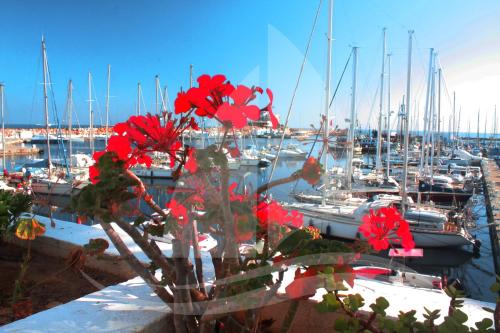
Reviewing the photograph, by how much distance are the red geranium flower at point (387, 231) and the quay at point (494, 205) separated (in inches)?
287

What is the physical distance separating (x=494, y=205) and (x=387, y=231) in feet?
62.9

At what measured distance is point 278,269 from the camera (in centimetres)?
114

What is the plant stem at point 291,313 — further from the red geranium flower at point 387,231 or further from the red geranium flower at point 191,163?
the red geranium flower at point 191,163

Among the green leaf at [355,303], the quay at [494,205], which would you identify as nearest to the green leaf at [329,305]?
the green leaf at [355,303]

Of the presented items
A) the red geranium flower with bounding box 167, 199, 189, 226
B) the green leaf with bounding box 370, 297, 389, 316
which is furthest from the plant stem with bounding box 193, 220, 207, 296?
the green leaf with bounding box 370, 297, 389, 316

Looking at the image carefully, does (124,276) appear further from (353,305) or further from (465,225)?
(465,225)

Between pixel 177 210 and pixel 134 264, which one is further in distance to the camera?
pixel 134 264

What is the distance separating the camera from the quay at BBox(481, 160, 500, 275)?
12216 millimetres

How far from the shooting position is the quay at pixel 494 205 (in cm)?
1222

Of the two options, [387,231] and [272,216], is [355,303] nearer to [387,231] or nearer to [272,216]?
[387,231]

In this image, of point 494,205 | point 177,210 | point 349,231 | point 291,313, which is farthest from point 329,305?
point 494,205

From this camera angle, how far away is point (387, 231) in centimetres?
114

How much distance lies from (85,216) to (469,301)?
1.77m

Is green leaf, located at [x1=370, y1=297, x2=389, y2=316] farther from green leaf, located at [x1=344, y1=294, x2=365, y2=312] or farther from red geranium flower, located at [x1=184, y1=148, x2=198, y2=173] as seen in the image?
red geranium flower, located at [x1=184, y1=148, x2=198, y2=173]
